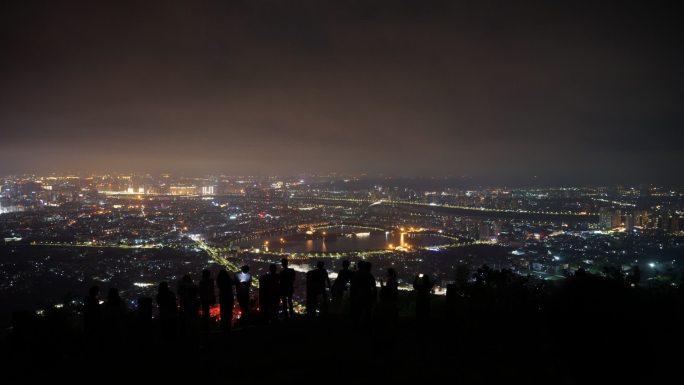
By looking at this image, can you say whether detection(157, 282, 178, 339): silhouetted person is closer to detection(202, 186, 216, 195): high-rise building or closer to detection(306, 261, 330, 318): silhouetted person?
detection(306, 261, 330, 318): silhouetted person

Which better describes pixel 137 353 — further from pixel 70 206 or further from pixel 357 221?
pixel 70 206

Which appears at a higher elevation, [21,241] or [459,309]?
[459,309]

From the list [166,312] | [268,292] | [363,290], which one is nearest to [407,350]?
[363,290]

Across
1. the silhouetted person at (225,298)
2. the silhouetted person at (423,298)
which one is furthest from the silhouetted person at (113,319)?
the silhouetted person at (423,298)

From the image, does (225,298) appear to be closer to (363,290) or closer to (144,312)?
(144,312)

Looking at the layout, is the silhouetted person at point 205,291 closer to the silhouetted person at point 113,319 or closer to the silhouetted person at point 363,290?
the silhouetted person at point 113,319

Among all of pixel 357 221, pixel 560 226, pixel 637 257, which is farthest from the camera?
pixel 357 221

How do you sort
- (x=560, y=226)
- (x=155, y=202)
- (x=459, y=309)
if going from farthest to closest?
1. (x=155, y=202)
2. (x=560, y=226)
3. (x=459, y=309)

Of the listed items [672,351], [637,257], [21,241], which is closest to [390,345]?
[672,351]
